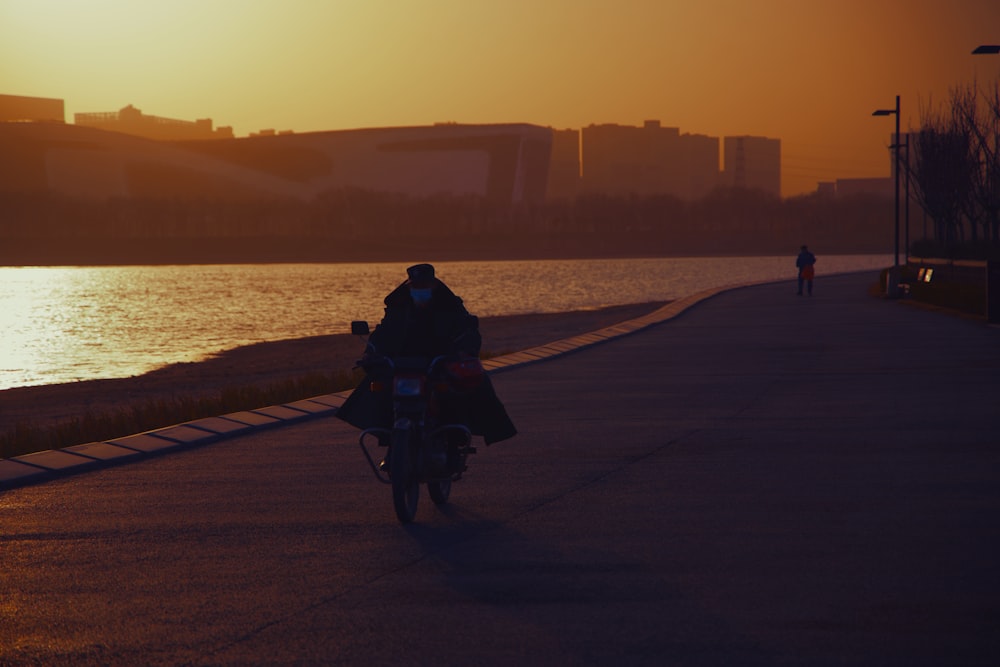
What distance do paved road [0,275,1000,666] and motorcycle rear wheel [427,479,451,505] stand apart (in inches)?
3.7

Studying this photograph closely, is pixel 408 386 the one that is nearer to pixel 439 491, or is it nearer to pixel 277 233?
pixel 439 491

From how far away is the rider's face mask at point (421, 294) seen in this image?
831 cm

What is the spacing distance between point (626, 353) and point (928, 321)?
32.9ft

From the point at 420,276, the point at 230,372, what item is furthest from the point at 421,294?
the point at 230,372

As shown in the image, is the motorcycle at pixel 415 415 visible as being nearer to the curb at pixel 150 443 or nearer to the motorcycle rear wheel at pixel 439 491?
the motorcycle rear wheel at pixel 439 491

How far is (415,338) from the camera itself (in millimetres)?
8344

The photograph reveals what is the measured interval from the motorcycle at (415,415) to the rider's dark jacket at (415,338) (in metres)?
0.09

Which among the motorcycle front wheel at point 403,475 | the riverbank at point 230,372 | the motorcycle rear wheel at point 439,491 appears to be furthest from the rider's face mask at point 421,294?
the riverbank at point 230,372

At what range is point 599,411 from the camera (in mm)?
13648

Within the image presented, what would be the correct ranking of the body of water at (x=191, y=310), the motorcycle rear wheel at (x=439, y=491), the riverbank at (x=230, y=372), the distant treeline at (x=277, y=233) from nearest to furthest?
the motorcycle rear wheel at (x=439, y=491)
the riverbank at (x=230, y=372)
the body of water at (x=191, y=310)
the distant treeline at (x=277, y=233)

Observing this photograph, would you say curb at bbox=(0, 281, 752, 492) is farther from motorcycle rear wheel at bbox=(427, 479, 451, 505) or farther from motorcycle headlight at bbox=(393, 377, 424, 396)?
motorcycle headlight at bbox=(393, 377, 424, 396)

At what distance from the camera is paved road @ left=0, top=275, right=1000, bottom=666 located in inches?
214

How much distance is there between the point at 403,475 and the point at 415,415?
16.8 inches

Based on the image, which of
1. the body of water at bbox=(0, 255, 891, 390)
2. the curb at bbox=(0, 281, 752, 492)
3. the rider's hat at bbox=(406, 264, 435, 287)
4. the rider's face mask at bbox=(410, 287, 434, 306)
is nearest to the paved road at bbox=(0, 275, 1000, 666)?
the curb at bbox=(0, 281, 752, 492)
